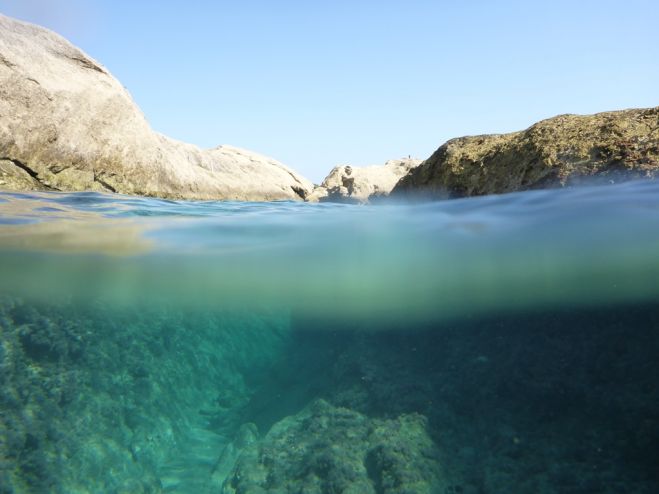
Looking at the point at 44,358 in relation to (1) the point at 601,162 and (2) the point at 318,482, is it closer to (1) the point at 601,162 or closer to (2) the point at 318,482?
(2) the point at 318,482

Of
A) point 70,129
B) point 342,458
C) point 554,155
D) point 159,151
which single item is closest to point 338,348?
point 342,458

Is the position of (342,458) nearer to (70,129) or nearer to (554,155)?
(554,155)

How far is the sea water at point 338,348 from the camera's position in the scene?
4.64 metres

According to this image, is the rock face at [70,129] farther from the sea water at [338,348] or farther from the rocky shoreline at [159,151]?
the sea water at [338,348]

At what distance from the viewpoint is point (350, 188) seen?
18.4 meters

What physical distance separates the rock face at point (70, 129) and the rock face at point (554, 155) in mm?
8668

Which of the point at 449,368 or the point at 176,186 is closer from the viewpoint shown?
the point at 449,368

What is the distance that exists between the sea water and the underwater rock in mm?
22

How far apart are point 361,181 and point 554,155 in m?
11.9

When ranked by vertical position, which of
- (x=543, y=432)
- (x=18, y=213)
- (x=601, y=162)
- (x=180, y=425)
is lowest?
(x=180, y=425)

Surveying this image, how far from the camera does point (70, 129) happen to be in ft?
39.1

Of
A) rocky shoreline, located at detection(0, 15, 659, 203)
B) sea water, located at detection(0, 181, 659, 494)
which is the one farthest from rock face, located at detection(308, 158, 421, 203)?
sea water, located at detection(0, 181, 659, 494)

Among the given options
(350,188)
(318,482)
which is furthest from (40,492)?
(350,188)

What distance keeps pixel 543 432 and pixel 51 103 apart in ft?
41.4
